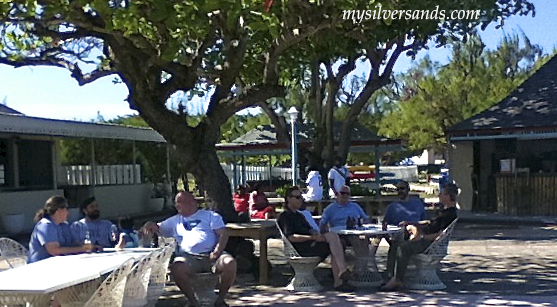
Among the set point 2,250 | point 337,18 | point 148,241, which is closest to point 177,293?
point 148,241

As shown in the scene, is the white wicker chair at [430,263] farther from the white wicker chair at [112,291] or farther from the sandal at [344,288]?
the white wicker chair at [112,291]

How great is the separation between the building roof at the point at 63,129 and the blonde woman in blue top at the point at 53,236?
9523 millimetres

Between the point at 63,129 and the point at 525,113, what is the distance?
1167 centimetres

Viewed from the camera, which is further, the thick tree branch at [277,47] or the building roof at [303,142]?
the building roof at [303,142]

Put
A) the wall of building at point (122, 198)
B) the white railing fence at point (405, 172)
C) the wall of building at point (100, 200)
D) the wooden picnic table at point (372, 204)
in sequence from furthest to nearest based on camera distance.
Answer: the white railing fence at point (405, 172) → the wall of building at point (122, 198) → the wall of building at point (100, 200) → the wooden picnic table at point (372, 204)

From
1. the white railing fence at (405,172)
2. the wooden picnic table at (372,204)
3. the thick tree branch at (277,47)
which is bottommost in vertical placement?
the white railing fence at (405,172)

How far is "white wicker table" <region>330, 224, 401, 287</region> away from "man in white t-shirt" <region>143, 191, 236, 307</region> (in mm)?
1436

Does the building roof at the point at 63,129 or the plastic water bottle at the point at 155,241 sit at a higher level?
the building roof at the point at 63,129

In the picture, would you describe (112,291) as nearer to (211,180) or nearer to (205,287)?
(205,287)

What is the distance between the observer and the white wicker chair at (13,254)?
24.0ft

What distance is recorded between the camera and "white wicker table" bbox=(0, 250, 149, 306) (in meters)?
5.11

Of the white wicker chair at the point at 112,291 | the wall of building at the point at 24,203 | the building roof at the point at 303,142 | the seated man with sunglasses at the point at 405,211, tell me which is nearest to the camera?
the white wicker chair at the point at 112,291

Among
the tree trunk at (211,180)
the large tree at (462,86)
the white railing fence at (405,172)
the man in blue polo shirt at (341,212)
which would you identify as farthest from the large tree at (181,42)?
the white railing fence at (405,172)

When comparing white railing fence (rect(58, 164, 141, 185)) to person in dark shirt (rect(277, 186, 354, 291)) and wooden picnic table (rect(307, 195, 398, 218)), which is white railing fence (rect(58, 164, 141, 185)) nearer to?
wooden picnic table (rect(307, 195, 398, 218))
